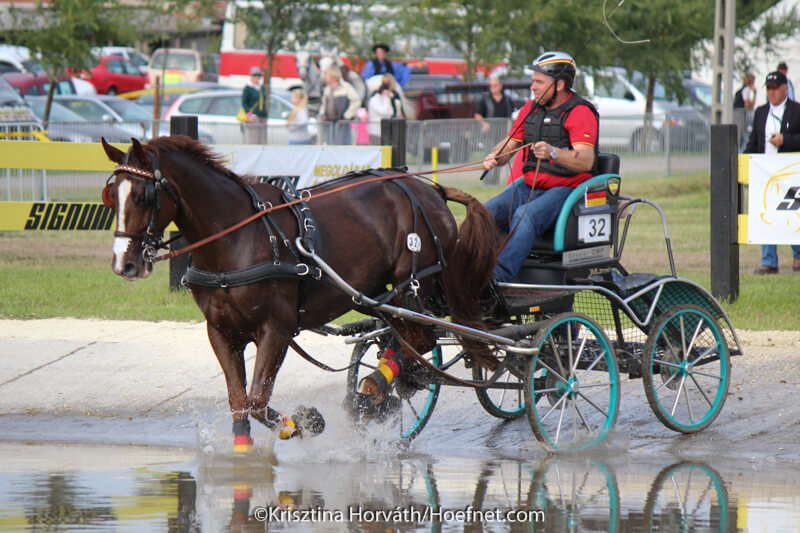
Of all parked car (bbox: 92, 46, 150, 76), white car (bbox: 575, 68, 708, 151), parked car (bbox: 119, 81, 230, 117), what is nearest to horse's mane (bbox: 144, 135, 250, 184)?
white car (bbox: 575, 68, 708, 151)

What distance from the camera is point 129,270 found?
18.4ft

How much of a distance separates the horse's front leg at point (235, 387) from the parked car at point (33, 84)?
26.9m

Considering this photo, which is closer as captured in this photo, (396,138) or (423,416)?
(423,416)

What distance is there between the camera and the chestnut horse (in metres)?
5.64

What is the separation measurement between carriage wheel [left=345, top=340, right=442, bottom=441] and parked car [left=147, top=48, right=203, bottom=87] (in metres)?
32.8

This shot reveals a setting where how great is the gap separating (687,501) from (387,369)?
188 centimetres

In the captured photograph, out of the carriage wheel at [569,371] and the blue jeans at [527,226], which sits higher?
the blue jeans at [527,226]

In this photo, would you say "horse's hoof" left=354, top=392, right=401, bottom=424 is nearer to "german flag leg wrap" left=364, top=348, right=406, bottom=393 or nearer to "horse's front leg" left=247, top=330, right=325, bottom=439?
"german flag leg wrap" left=364, top=348, right=406, bottom=393

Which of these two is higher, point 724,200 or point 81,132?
point 81,132

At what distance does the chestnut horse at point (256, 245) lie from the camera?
18.5 ft

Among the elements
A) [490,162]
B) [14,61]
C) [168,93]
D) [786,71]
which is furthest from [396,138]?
[14,61]

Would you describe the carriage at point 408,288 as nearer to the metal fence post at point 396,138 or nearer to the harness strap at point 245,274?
the harness strap at point 245,274

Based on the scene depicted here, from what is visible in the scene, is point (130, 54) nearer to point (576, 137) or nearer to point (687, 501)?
point (576, 137)

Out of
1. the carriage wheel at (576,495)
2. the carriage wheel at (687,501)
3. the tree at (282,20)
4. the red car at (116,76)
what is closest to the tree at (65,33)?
the tree at (282,20)
